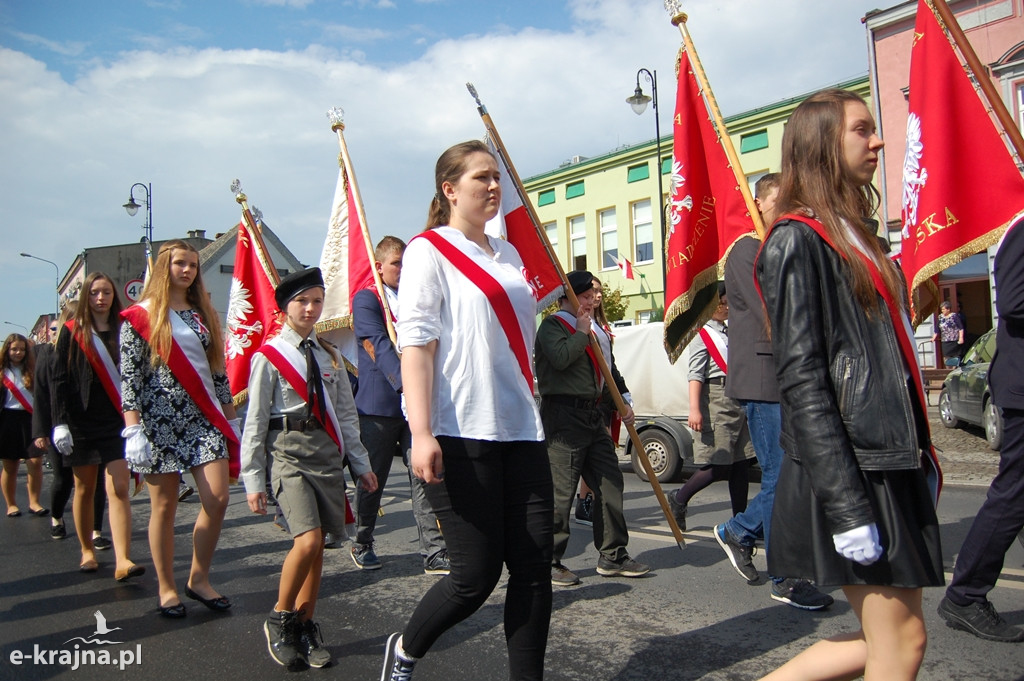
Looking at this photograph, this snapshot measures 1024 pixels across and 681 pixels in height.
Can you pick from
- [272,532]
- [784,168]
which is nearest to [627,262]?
[272,532]

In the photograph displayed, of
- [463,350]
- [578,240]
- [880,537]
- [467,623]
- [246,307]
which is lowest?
[467,623]

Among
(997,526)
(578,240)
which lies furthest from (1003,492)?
(578,240)

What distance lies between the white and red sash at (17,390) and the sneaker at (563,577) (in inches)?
243

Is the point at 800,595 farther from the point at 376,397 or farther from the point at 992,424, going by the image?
the point at 992,424

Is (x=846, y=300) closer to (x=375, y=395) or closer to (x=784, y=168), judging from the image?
(x=784, y=168)

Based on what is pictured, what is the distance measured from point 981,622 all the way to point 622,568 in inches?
76.3

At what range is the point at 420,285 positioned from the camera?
9.36ft

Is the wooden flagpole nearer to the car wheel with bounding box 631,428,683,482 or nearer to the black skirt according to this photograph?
the black skirt

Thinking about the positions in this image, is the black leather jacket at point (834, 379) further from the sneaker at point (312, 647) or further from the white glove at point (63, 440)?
Answer: the white glove at point (63, 440)

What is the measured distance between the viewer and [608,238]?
3269 centimetres

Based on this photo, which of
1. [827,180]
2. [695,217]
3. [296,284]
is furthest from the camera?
[695,217]

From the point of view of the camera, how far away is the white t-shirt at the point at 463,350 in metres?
2.83

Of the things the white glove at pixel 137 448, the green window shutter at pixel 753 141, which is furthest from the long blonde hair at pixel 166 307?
the green window shutter at pixel 753 141

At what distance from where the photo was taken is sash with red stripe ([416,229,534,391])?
2.93 metres
